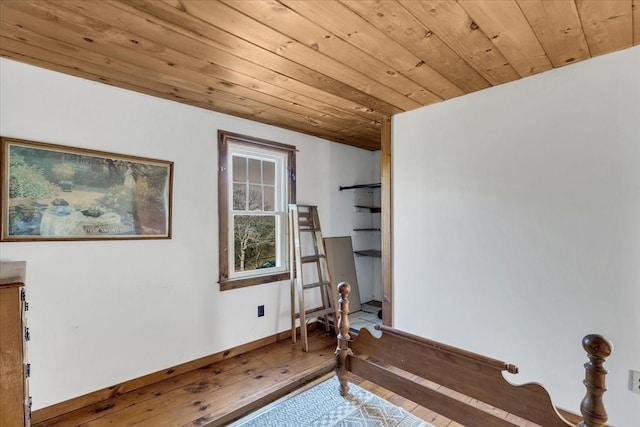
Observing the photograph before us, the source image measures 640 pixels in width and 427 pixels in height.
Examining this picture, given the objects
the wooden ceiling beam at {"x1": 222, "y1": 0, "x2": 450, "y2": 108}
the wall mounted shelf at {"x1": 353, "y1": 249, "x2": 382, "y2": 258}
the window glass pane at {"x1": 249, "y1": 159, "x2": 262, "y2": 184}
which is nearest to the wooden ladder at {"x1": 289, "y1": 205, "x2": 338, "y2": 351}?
the window glass pane at {"x1": 249, "y1": 159, "x2": 262, "y2": 184}

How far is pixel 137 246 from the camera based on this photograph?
2416mm

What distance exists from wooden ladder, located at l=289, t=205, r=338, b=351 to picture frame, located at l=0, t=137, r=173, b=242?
127 cm

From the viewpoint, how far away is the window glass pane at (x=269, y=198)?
3367mm

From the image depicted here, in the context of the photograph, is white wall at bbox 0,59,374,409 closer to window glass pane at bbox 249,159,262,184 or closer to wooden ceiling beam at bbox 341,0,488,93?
window glass pane at bbox 249,159,262,184

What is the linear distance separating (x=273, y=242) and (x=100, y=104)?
1.94 metres

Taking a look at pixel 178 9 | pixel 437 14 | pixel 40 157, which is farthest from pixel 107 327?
pixel 437 14

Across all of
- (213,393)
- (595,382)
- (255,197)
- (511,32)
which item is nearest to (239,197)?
(255,197)

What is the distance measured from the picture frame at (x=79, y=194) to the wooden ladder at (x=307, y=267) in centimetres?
127

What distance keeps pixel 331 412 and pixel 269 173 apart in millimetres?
2299

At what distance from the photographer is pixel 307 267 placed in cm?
364

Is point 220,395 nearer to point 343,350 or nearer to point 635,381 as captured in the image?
point 343,350

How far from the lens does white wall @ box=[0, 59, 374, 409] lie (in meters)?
2.01

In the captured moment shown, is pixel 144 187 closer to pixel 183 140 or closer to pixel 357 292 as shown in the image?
pixel 183 140

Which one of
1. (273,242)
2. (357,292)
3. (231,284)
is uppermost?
(273,242)
